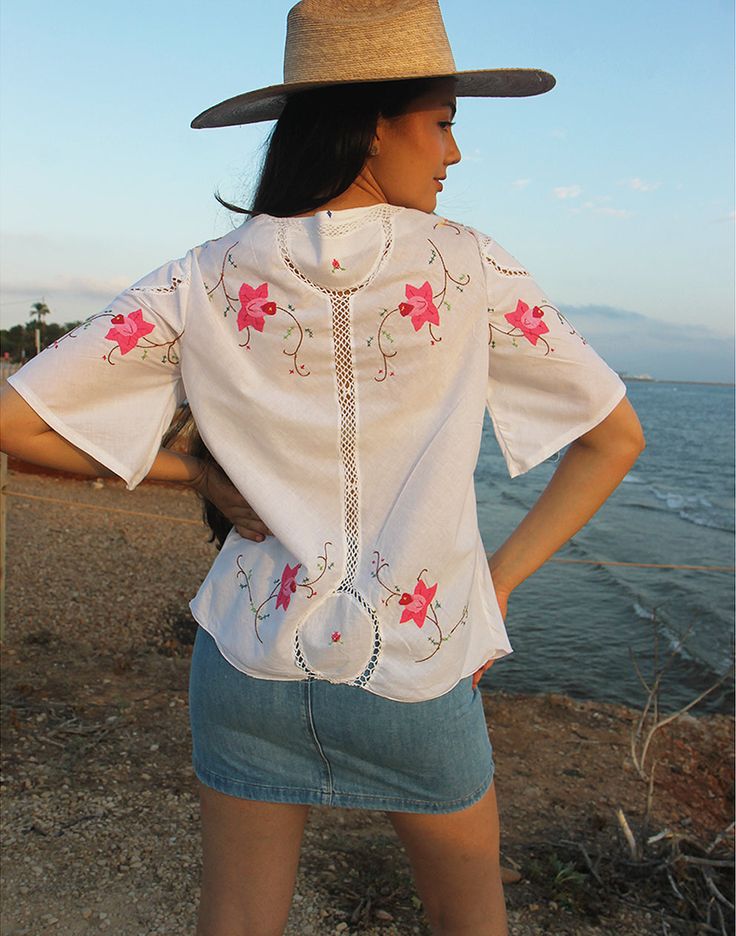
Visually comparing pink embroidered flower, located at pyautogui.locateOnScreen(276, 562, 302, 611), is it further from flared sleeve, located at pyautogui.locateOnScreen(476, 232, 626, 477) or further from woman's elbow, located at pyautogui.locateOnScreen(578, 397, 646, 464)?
woman's elbow, located at pyautogui.locateOnScreen(578, 397, 646, 464)

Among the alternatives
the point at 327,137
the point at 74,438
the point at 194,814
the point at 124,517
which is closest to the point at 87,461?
Result: the point at 74,438

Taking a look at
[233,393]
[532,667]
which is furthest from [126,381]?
[532,667]

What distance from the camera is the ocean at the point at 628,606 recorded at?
6.25 meters

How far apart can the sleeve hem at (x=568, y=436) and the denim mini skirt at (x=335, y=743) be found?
1.16 ft

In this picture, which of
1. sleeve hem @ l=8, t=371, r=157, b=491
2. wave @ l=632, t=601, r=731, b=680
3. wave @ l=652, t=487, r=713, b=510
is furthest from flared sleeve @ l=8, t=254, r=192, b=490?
wave @ l=652, t=487, r=713, b=510

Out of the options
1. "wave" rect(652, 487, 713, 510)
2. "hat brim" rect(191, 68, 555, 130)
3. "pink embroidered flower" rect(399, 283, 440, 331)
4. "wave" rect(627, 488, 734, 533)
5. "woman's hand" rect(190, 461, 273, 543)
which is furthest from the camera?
"wave" rect(652, 487, 713, 510)

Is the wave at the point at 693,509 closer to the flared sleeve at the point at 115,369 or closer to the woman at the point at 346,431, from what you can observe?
the woman at the point at 346,431

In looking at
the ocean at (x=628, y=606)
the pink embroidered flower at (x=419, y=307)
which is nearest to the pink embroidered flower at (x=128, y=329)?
the pink embroidered flower at (x=419, y=307)

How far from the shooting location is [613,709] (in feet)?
16.6

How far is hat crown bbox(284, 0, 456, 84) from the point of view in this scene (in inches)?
46.9

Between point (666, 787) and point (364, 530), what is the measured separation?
3447mm

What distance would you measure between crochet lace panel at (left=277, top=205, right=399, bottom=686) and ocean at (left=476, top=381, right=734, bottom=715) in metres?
1.96

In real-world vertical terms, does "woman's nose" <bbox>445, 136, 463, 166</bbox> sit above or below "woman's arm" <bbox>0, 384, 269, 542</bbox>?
above

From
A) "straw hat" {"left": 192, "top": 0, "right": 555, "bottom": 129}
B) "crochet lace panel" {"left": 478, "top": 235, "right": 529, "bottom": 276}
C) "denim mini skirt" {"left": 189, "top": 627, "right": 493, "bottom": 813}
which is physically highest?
"straw hat" {"left": 192, "top": 0, "right": 555, "bottom": 129}
